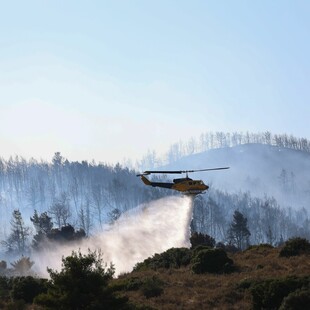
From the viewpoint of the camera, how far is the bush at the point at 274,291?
68.4 feet

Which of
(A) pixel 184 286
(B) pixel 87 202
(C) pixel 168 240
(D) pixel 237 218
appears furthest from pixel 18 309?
(B) pixel 87 202

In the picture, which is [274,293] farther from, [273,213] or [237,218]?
[273,213]

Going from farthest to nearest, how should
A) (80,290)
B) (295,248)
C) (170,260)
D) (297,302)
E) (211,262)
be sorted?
(170,260), (295,248), (211,262), (297,302), (80,290)

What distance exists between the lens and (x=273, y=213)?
162 metres

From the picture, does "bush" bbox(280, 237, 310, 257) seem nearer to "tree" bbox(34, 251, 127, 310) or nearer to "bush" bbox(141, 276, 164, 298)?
"bush" bbox(141, 276, 164, 298)

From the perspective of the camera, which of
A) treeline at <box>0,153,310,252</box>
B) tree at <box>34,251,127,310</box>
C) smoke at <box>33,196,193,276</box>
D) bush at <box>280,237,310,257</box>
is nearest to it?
tree at <box>34,251,127,310</box>

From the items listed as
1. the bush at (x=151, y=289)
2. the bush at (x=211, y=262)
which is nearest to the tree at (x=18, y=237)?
the bush at (x=211, y=262)

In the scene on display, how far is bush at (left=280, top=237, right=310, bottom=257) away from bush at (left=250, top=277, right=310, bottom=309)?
13.6 m

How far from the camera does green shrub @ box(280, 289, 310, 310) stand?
18828 mm

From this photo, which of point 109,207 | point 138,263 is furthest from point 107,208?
point 138,263

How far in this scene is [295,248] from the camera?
118 feet

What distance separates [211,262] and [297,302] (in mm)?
14771

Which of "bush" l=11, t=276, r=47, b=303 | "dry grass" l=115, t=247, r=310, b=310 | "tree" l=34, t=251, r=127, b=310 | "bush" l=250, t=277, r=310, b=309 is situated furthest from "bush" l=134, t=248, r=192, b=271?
"tree" l=34, t=251, r=127, b=310

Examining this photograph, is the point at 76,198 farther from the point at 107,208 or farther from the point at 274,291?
the point at 274,291
